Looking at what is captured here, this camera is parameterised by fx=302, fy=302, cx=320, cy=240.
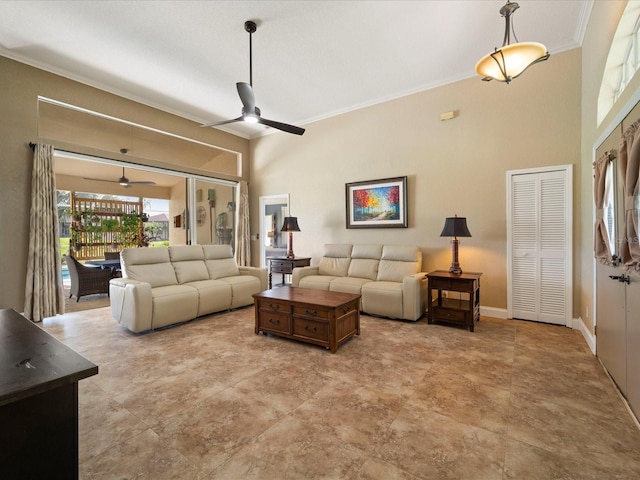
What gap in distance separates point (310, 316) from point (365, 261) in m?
1.98

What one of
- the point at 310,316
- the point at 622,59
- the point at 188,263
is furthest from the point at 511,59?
the point at 188,263

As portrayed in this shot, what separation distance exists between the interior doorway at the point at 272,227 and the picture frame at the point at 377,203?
171cm

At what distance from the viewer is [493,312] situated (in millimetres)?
4164

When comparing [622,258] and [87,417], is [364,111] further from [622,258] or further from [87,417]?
[87,417]

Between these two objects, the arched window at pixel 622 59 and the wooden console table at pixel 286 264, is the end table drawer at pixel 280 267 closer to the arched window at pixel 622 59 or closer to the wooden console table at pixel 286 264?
the wooden console table at pixel 286 264

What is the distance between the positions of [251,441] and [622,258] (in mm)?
2575

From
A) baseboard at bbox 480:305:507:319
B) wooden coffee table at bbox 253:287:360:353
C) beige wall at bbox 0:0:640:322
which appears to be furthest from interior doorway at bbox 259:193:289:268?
baseboard at bbox 480:305:507:319

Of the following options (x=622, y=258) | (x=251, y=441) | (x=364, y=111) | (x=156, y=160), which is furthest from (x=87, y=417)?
(x=364, y=111)

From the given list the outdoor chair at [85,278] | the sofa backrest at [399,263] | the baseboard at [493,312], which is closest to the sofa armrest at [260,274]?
the sofa backrest at [399,263]

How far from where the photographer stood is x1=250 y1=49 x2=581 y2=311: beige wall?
12.4ft

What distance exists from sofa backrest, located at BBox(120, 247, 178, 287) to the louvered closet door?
474 cm

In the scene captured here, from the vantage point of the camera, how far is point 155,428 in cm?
185

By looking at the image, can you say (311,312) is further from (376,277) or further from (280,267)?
(280,267)

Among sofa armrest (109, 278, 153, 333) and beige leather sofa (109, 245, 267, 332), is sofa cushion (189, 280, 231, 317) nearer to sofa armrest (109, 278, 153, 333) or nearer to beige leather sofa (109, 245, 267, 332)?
beige leather sofa (109, 245, 267, 332)
